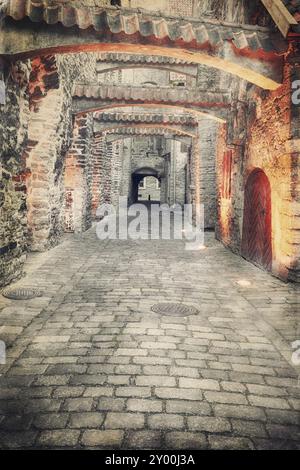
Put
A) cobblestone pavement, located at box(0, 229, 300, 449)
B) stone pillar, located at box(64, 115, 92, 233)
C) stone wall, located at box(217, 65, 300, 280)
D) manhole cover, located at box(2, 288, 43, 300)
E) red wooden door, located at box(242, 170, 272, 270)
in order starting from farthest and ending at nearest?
stone pillar, located at box(64, 115, 92, 233) < red wooden door, located at box(242, 170, 272, 270) < stone wall, located at box(217, 65, 300, 280) < manhole cover, located at box(2, 288, 43, 300) < cobblestone pavement, located at box(0, 229, 300, 449)

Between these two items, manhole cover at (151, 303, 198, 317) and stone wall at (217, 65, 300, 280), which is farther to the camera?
stone wall at (217, 65, 300, 280)

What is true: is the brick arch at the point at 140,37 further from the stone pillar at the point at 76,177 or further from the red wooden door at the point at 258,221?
the stone pillar at the point at 76,177

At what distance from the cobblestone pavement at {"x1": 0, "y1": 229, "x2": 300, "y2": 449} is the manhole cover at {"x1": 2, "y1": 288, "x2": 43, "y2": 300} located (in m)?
0.17

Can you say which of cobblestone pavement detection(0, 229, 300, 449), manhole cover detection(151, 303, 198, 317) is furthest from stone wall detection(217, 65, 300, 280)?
manhole cover detection(151, 303, 198, 317)

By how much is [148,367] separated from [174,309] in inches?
64.9

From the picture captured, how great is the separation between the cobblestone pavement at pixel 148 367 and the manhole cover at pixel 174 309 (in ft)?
0.40

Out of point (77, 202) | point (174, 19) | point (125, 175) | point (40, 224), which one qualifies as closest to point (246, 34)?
point (174, 19)

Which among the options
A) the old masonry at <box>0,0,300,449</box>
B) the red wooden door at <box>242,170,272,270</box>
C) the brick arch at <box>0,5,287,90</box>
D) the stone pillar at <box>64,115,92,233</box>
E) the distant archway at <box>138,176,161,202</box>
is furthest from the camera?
the distant archway at <box>138,176,161,202</box>

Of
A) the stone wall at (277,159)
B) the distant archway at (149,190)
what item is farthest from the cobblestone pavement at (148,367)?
the distant archway at (149,190)

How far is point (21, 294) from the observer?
5121mm

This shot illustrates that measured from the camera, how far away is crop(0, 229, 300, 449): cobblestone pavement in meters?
2.25

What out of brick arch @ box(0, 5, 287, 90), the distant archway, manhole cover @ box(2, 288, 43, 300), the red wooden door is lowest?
manhole cover @ box(2, 288, 43, 300)

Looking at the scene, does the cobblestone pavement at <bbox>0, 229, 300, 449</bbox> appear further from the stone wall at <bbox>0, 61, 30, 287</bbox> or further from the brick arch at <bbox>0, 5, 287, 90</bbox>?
the brick arch at <bbox>0, 5, 287, 90</bbox>

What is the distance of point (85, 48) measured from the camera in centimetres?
566
